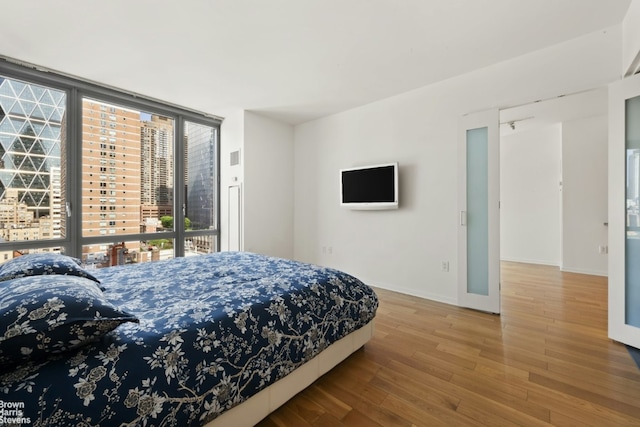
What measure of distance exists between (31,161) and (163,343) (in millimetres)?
3333

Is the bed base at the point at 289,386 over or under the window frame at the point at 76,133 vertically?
under

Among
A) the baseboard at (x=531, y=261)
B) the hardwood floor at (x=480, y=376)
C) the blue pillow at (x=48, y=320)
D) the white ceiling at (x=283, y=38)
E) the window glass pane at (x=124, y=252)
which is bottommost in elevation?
the hardwood floor at (x=480, y=376)

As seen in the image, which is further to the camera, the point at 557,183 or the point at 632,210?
the point at 557,183

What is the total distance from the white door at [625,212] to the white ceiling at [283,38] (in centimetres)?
70

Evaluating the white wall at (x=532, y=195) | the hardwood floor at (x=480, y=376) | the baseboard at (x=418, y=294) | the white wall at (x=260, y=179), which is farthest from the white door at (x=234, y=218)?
the white wall at (x=532, y=195)

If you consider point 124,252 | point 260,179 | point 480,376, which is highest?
point 260,179

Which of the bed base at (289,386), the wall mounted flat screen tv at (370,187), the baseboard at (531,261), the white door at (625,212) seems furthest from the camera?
the baseboard at (531,261)

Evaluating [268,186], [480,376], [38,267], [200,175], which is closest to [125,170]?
[200,175]

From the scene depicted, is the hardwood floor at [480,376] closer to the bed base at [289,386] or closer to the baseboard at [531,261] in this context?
the bed base at [289,386]

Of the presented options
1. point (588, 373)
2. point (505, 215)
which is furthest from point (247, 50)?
point (505, 215)

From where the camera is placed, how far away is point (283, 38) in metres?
2.35

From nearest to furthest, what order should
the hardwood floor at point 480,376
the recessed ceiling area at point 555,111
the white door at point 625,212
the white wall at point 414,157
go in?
the hardwood floor at point 480,376 < the white door at point 625,212 < the white wall at point 414,157 < the recessed ceiling area at point 555,111

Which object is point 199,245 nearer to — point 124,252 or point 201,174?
point 124,252

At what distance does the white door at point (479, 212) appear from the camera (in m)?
2.80
